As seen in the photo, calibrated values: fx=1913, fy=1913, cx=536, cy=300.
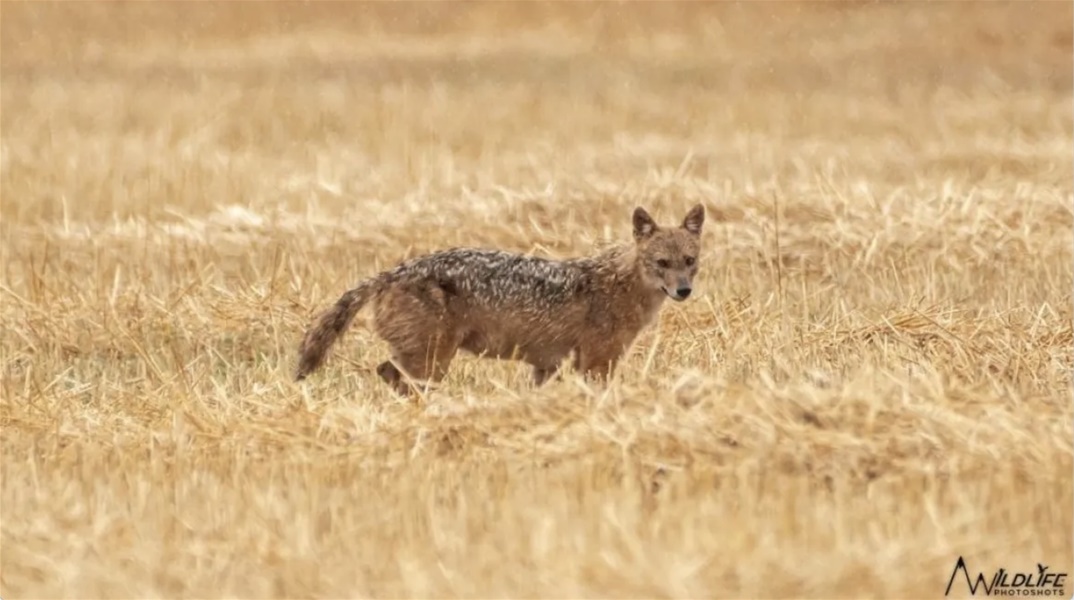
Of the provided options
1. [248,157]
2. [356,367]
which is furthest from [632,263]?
[248,157]

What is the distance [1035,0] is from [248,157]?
13.4 meters

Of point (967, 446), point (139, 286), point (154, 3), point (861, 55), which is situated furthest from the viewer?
point (154, 3)

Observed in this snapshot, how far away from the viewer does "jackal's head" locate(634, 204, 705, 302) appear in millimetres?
8258

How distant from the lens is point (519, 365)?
30.0 ft

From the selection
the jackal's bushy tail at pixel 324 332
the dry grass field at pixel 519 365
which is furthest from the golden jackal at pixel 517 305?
the dry grass field at pixel 519 365

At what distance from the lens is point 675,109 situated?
1984cm

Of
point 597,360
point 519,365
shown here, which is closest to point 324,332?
point 597,360

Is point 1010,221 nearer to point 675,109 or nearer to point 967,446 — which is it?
point 967,446

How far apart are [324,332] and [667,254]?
1.52m

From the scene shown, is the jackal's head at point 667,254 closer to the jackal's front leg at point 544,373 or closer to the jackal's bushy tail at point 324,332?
the jackal's front leg at point 544,373

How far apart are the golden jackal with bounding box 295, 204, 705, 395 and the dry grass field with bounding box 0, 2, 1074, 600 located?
241mm

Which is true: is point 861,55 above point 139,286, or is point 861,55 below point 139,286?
above

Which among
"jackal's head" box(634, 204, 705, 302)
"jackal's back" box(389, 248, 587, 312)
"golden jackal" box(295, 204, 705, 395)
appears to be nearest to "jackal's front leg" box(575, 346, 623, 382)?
"golden jackal" box(295, 204, 705, 395)

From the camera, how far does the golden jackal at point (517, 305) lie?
8117mm
